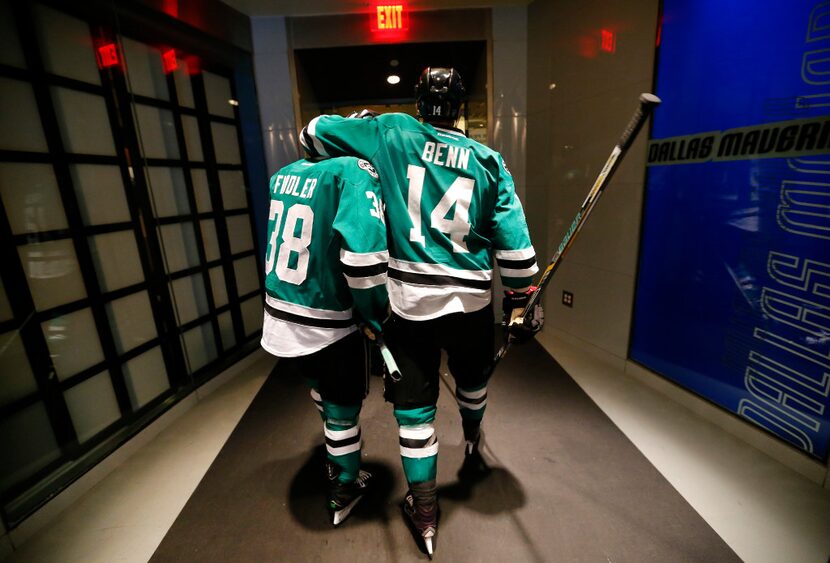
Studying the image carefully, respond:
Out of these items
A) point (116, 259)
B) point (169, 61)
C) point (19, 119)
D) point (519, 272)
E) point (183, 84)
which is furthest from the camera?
point (183, 84)

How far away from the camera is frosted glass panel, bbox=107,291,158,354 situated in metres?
2.14

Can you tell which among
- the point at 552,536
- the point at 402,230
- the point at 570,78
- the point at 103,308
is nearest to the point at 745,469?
the point at 552,536

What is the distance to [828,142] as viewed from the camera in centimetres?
153

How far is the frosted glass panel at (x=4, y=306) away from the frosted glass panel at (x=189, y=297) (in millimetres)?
848

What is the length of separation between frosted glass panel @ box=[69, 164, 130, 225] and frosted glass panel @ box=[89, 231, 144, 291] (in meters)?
0.09

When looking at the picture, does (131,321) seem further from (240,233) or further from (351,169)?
(351,169)

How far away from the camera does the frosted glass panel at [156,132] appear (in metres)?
2.27

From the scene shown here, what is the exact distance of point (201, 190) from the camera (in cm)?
276

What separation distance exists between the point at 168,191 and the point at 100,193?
0.48 metres

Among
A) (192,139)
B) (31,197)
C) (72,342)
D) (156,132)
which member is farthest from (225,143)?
(72,342)

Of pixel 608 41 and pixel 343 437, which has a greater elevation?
pixel 608 41

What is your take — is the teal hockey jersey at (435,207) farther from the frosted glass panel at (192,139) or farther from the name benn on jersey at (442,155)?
the frosted glass panel at (192,139)

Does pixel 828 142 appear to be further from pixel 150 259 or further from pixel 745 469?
Answer: pixel 150 259

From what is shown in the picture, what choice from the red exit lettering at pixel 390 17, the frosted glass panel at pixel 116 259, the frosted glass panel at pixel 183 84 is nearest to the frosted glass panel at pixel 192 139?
the frosted glass panel at pixel 183 84
